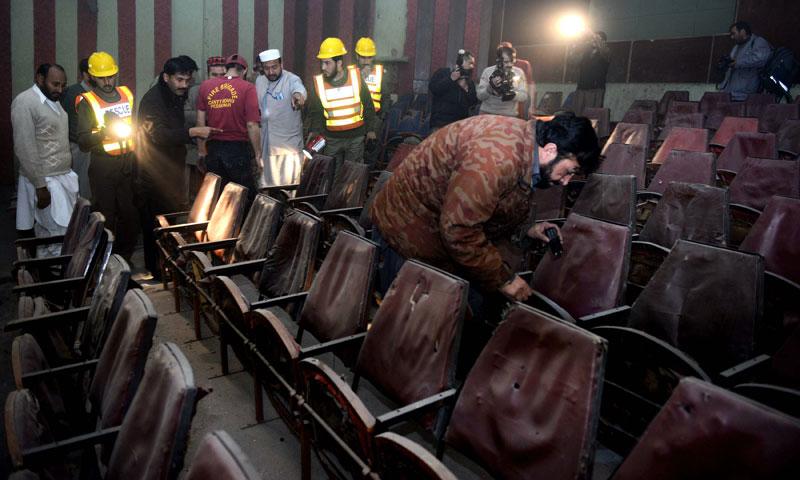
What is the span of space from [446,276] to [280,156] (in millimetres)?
3638

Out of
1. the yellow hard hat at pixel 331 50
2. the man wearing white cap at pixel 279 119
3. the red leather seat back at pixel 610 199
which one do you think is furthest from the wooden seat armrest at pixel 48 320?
the yellow hard hat at pixel 331 50

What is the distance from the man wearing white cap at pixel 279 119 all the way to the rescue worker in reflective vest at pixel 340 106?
0.97 ft

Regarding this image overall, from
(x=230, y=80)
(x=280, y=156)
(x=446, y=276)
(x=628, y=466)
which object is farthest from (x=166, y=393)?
(x=280, y=156)

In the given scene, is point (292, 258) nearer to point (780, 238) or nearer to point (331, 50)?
point (780, 238)

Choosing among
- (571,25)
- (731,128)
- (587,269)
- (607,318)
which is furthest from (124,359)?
(571,25)

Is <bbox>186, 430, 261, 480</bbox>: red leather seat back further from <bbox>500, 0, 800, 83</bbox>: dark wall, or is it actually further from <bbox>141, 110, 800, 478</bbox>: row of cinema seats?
<bbox>500, 0, 800, 83</bbox>: dark wall

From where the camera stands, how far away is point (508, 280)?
2.05m

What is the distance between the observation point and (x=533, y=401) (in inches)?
57.7

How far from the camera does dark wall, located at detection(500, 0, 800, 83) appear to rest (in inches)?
320

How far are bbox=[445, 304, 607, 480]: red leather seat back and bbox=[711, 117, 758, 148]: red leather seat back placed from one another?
5.08 m

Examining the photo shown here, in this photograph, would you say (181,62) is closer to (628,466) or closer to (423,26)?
(628,466)

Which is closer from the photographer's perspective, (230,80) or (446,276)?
(446,276)

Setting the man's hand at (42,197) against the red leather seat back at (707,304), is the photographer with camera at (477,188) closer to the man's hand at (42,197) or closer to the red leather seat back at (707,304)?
the red leather seat back at (707,304)

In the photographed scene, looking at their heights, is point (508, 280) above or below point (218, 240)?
above
